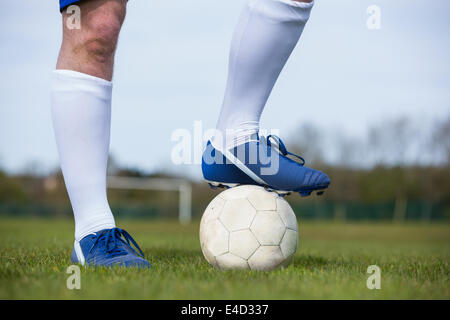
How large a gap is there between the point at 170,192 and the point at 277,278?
145 ft

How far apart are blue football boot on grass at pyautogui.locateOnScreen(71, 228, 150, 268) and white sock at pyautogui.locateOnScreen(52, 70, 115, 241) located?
0.18 ft

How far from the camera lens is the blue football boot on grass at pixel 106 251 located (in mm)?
2590

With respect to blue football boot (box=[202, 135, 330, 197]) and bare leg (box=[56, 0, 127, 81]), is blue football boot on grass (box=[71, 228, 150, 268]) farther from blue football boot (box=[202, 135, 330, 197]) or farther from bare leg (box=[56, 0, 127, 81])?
bare leg (box=[56, 0, 127, 81])

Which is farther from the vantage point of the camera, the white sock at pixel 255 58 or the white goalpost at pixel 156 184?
the white goalpost at pixel 156 184

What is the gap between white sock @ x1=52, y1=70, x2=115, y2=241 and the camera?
2.69 meters

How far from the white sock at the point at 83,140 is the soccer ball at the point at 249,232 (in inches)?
24.1

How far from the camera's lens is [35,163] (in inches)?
1785

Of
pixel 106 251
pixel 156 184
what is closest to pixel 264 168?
pixel 106 251

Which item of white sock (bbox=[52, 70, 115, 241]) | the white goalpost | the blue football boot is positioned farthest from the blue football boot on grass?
the white goalpost

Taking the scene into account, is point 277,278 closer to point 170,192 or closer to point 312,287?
point 312,287

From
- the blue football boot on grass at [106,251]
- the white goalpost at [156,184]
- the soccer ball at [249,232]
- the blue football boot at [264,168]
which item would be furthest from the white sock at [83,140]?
the white goalpost at [156,184]

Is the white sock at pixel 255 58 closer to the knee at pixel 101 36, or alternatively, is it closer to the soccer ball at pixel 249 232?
the soccer ball at pixel 249 232
